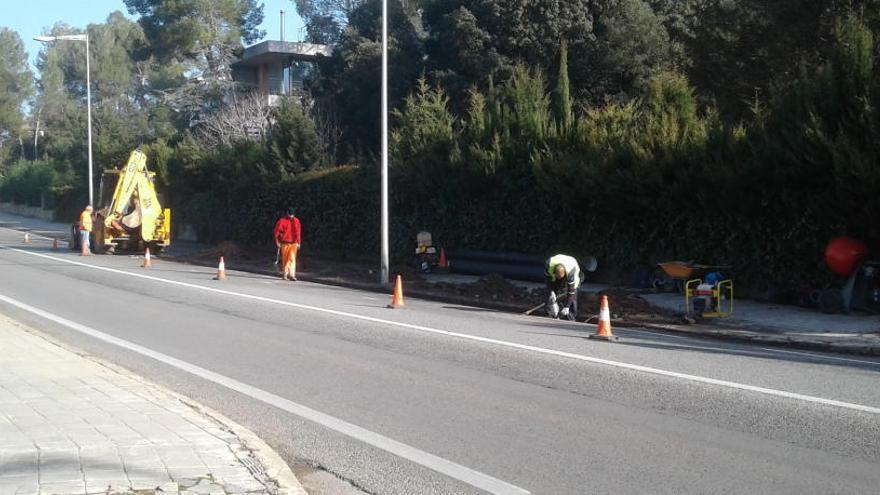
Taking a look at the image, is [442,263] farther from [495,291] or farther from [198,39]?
[198,39]

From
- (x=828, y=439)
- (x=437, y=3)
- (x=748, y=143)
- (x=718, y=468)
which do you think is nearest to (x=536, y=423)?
(x=718, y=468)

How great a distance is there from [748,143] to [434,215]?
11415mm

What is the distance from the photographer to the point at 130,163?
34719mm

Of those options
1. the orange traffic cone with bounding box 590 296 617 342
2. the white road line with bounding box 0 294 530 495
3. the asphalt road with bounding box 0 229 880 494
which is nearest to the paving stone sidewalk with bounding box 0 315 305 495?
the asphalt road with bounding box 0 229 880 494

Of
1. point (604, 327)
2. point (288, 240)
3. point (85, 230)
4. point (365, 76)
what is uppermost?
point (365, 76)

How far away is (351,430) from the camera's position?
877 centimetres

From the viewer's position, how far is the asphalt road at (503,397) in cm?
738

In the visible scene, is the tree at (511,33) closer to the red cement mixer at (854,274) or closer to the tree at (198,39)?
the red cement mixer at (854,274)

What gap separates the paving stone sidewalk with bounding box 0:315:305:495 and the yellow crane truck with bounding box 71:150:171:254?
25598 millimetres

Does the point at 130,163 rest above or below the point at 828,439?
above

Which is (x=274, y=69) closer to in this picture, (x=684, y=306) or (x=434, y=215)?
(x=434, y=215)

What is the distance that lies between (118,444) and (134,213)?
29503mm

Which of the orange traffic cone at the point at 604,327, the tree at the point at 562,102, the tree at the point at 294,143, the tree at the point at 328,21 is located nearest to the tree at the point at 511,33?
the tree at the point at 294,143

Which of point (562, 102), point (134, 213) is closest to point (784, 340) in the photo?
point (562, 102)
